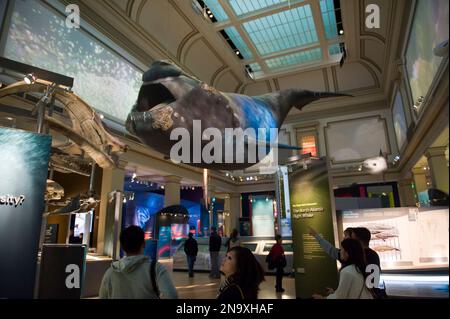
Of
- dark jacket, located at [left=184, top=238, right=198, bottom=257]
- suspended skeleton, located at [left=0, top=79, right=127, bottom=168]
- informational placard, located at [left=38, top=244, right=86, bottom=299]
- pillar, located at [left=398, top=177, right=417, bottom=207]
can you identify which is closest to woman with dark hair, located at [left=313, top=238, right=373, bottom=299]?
suspended skeleton, located at [left=0, top=79, right=127, bottom=168]

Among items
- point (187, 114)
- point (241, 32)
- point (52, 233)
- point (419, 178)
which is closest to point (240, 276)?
point (187, 114)

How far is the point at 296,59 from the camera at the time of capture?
13.2 m

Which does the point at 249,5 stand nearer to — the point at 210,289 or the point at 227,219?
the point at 210,289

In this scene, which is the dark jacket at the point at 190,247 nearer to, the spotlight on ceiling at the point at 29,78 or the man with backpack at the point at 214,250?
the man with backpack at the point at 214,250

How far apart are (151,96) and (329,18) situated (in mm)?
12170

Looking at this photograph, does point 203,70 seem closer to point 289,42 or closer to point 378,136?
point 289,42

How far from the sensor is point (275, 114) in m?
2.04

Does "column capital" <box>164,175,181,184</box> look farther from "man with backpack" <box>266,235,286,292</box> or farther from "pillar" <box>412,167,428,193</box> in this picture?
"pillar" <box>412,167,428,193</box>

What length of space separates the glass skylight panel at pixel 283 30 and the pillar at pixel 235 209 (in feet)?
32.7

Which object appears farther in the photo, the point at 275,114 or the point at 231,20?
the point at 231,20

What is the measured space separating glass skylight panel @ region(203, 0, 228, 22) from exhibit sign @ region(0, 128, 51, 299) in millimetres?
10251

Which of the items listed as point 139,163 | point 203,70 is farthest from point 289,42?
point 139,163

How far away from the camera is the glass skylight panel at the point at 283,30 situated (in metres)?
11.2
